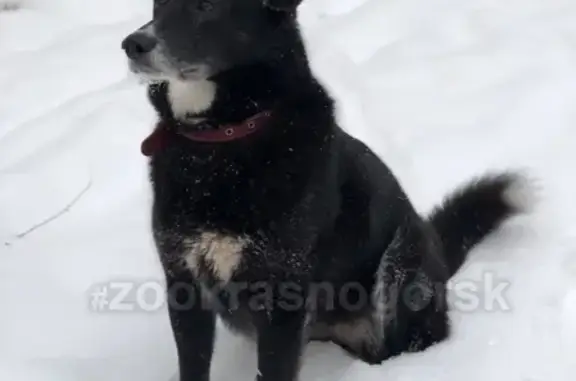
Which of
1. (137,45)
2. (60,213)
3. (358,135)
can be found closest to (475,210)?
(358,135)

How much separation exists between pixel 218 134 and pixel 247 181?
0.49 ft

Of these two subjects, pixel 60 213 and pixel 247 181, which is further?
pixel 60 213

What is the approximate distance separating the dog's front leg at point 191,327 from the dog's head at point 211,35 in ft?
2.02

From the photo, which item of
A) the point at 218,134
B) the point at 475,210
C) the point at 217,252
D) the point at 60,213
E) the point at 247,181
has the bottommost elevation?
the point at 60,213

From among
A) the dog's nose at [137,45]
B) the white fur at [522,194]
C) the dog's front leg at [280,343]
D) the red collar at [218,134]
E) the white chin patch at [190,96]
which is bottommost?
the dog's front leg at [280,343]

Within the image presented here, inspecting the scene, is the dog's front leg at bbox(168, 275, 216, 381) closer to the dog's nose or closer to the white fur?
the dog's nose

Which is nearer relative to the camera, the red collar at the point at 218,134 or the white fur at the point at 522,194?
the red collar at the point at 218,134

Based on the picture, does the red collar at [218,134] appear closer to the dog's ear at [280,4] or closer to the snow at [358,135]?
the dog's ear at [280,4]

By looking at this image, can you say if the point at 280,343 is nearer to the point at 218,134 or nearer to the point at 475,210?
the point at 218,134

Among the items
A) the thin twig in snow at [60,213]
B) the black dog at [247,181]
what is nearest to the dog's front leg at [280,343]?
the black dog at [247,181]

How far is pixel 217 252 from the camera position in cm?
246

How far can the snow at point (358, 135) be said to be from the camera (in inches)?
118

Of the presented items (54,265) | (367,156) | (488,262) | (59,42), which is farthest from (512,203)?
(59,42)

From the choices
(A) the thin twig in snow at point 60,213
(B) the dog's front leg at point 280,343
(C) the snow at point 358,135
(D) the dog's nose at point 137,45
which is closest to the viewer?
(D) the dog's nose at point 137,45
